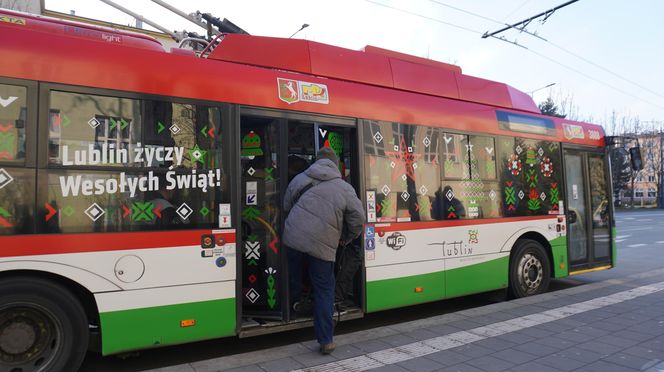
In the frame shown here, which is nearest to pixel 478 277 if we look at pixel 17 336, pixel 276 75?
pixel 276 75

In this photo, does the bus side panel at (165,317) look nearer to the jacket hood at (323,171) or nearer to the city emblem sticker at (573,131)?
the jacket hood at (323,171)

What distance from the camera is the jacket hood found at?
178 inches

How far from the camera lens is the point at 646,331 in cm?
518

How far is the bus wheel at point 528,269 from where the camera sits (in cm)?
703

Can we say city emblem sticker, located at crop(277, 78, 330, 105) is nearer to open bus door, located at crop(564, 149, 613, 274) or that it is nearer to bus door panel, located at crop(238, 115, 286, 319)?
bus door panel, located at crop(238, 115, 286, 319)

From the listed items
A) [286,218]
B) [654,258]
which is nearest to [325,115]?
[286,218]

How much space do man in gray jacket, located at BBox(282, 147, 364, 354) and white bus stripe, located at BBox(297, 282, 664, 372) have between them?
1.17 ft

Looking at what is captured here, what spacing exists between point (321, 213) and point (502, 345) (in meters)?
2.31

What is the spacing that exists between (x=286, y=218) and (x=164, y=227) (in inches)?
47.8

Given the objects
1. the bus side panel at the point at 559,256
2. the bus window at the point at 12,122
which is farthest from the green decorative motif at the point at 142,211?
the bus side panel at the point at 559,256

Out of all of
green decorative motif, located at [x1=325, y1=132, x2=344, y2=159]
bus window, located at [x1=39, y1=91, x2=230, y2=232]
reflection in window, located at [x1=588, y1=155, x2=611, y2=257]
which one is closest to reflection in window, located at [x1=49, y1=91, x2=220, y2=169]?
bus window, located at [x1=39, y1=91, x2=230, y2=232]

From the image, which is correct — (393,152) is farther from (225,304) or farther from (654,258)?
(654,258)

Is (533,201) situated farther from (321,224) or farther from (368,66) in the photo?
(321,224)

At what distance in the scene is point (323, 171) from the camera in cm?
452
